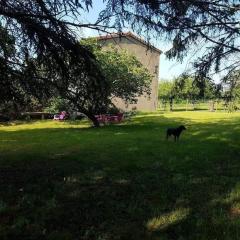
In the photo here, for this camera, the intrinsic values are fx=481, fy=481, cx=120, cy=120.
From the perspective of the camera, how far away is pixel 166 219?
6859mm

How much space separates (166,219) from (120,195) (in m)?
1.63

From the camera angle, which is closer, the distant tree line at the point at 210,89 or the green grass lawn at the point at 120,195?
the green grass lawn at the point at 120,195

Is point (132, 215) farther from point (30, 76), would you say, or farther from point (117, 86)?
point (117, 86)

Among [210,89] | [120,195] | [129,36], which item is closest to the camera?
[120,195]

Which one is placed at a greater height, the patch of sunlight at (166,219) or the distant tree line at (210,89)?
the distant tree line at (210,89)

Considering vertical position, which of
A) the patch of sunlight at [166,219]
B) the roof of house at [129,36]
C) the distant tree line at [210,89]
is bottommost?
the patch of sunlight at [166,219]

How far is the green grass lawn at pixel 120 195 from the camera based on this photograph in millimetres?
6461

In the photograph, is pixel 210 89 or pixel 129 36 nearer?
pixel 129 36

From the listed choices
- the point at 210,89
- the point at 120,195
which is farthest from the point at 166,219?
the point at 210,89

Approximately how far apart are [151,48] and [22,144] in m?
9.63

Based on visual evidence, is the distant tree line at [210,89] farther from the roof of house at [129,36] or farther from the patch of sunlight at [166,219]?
the patch of sunlight at [166,219]

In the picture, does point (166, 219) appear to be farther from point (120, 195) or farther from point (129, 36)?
point (129, 36)

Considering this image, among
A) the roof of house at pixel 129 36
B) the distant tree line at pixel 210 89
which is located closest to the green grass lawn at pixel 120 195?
the distant tree line at pixel 210 89

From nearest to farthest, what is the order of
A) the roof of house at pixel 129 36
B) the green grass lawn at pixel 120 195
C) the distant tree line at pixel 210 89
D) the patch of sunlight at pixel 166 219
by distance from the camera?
1. the green grass lawn at pixel 120 195
2. the patch of sunlight at pixel 166 219
3. the roof of house at pixel 129 36
4. the distant tree line at pixel 210 89
